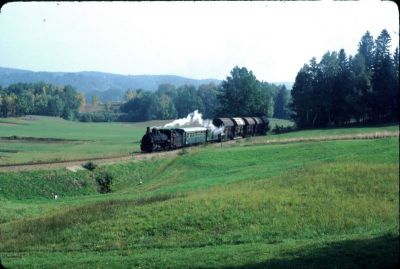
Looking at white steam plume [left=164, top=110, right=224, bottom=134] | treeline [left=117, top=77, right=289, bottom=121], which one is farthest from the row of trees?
white steam plume [left=164, top=110, right=224, bottom=134]

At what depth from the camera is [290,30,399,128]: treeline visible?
77.0ft

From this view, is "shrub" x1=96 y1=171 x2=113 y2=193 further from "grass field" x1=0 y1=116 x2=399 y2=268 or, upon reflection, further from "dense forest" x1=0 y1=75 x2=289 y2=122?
"dense forest" x1=0 y1=75 x2=289 y2=122

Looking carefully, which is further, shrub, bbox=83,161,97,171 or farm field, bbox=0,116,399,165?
farm field, bbox=0,116,399,165

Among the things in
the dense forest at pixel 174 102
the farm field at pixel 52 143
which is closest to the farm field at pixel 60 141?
the farm field at pixel 52 143

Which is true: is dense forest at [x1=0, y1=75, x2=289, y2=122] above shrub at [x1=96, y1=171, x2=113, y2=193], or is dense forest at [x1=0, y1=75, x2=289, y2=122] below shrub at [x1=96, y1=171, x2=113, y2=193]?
above

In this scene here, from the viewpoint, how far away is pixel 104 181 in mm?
32438

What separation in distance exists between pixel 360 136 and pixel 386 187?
67.8 feet

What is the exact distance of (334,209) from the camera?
1424 centimetres

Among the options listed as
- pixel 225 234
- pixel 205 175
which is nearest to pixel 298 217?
pixel 225 234

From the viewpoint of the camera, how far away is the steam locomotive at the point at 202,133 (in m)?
42.1

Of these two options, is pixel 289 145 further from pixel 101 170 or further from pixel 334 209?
pixel 334 209

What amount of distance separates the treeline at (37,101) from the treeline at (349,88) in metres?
53.2

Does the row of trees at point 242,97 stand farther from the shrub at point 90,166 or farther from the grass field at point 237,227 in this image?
the grass field at point 237,227

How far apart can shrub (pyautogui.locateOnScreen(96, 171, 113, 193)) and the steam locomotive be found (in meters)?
9.48
